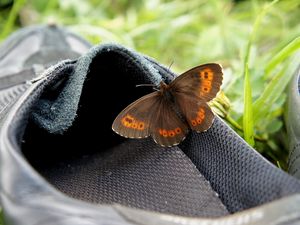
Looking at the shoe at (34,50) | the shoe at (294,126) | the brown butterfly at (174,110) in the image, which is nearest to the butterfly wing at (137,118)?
the brown butterfly at (174,110)

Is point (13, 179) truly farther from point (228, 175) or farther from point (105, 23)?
point (105, 23)

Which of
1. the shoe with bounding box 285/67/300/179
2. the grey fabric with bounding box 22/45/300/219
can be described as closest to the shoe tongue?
the grey fabric with bounding box 22/45/300/219

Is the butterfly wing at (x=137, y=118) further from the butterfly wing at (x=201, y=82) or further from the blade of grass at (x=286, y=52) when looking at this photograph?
the blade of grass at (x=286, y=52)

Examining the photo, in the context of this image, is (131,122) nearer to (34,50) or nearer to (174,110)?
(174,110)

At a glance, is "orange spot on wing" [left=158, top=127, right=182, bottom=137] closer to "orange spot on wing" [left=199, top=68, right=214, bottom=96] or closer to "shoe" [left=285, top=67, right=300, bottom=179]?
"orange spot on wing" [left=199, top=68, right=214, bottom=96]

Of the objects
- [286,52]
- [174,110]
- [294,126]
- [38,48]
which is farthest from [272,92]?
[38,48]

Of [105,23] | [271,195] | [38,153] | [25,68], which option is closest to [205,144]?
[271,195]
